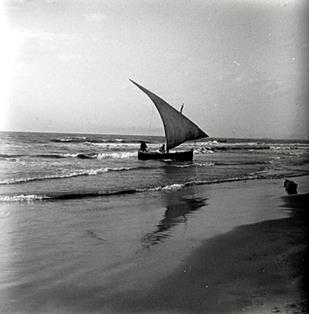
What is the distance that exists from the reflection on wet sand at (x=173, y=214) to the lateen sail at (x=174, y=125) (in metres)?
A: 15.7

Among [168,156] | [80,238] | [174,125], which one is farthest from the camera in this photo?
[168,156]

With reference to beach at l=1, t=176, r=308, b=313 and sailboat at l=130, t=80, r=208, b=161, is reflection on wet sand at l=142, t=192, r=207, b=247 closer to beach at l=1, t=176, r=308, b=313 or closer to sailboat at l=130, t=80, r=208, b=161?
beach at l=1, t=176, r=308, b=313

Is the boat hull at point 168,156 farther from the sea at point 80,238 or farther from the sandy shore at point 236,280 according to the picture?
the sandy shore at point 236,280

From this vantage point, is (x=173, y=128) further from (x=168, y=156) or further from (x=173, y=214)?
(x=173, y=214)

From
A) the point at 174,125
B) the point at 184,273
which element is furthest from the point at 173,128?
the point at 184,273

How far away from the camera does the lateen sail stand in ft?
95.9

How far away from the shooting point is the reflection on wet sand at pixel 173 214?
7.48m

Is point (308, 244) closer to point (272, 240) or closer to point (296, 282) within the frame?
point (272, 240)

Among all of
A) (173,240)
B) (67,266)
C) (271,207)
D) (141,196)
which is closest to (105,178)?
(141,196)

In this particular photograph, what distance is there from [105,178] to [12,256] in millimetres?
12892

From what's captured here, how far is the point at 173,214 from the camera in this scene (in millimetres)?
10000

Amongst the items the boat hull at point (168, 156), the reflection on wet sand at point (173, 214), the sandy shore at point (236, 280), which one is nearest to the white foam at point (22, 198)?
the reflection on wet sand at point (173, 214)

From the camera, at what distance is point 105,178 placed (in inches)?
754

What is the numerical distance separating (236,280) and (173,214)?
4.91 meters
